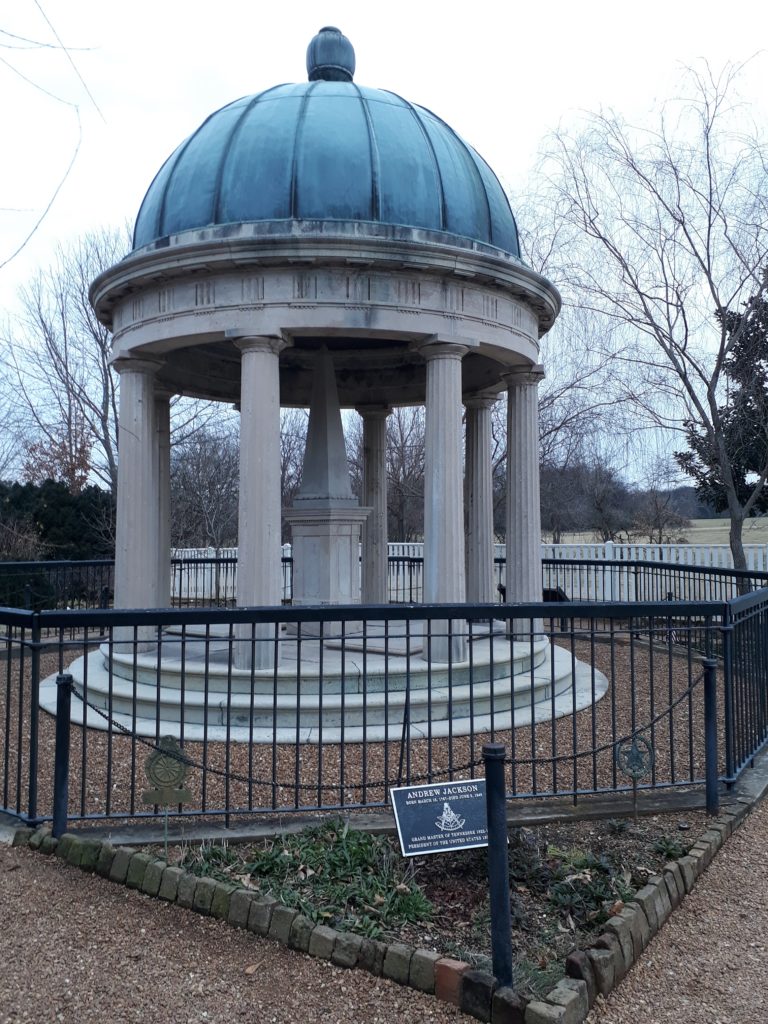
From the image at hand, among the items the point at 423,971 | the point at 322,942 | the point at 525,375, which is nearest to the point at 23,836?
the point at 322,942

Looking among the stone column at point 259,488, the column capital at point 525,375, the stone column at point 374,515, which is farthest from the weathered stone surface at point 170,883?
the stone column at point 374,515

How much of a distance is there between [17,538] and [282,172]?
14.5 meters

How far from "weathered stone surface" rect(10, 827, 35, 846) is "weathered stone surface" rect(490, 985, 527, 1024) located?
3077 mm

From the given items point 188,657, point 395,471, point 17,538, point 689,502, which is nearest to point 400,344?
point 188,657

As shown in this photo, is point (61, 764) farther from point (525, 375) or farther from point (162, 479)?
point (525, 375)

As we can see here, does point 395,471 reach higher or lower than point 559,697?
higher

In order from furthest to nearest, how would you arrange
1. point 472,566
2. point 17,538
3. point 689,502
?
point 689,502
point 17,538
point 472,566

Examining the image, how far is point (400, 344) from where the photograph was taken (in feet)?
44.4

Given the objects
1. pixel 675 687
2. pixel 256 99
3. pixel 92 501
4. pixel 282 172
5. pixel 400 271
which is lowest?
pixel 675 687

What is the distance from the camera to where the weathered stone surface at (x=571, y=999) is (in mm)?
3154

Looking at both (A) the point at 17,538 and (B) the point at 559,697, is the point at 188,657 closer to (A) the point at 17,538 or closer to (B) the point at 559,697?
(B) the point at 559,697

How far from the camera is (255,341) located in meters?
9.21

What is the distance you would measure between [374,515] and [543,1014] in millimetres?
11488

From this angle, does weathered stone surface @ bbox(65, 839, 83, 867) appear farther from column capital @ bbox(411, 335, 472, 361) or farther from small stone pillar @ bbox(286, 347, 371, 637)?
Answer: column capital @ bbox(411, 335, 472, 361)
